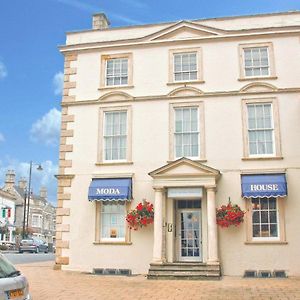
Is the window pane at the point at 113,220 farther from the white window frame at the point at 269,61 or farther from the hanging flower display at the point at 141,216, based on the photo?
the white window frame at the point at 269,61

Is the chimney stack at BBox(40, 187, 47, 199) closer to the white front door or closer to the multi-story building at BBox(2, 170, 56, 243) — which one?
the multi-story building at BBox(2, 170, 56, 243)

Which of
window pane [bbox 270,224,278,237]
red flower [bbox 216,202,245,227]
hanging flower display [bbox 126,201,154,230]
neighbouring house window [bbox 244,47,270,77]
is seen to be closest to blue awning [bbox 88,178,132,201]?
hanging flower display [bbox 126,201,154,230]

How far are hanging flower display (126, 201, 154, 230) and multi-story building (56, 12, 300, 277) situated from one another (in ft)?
1.21

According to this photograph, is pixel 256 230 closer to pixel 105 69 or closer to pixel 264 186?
pixel 264 186

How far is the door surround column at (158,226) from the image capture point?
18.0 meters

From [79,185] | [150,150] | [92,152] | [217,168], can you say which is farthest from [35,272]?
[217,168]

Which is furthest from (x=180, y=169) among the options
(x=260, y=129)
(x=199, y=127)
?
(x=260, y=129)

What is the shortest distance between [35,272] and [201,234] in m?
6.87

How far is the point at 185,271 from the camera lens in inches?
680

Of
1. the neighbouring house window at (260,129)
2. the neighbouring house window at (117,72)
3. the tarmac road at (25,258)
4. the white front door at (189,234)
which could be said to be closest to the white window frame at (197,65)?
the neighbouring house window at (117,72)

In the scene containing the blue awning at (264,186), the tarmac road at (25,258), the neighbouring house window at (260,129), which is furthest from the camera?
the tarmac road at (25,258)

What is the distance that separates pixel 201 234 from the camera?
61.4 feet

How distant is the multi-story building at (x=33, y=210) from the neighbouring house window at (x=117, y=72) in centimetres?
5030

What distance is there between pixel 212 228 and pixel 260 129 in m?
4.53
